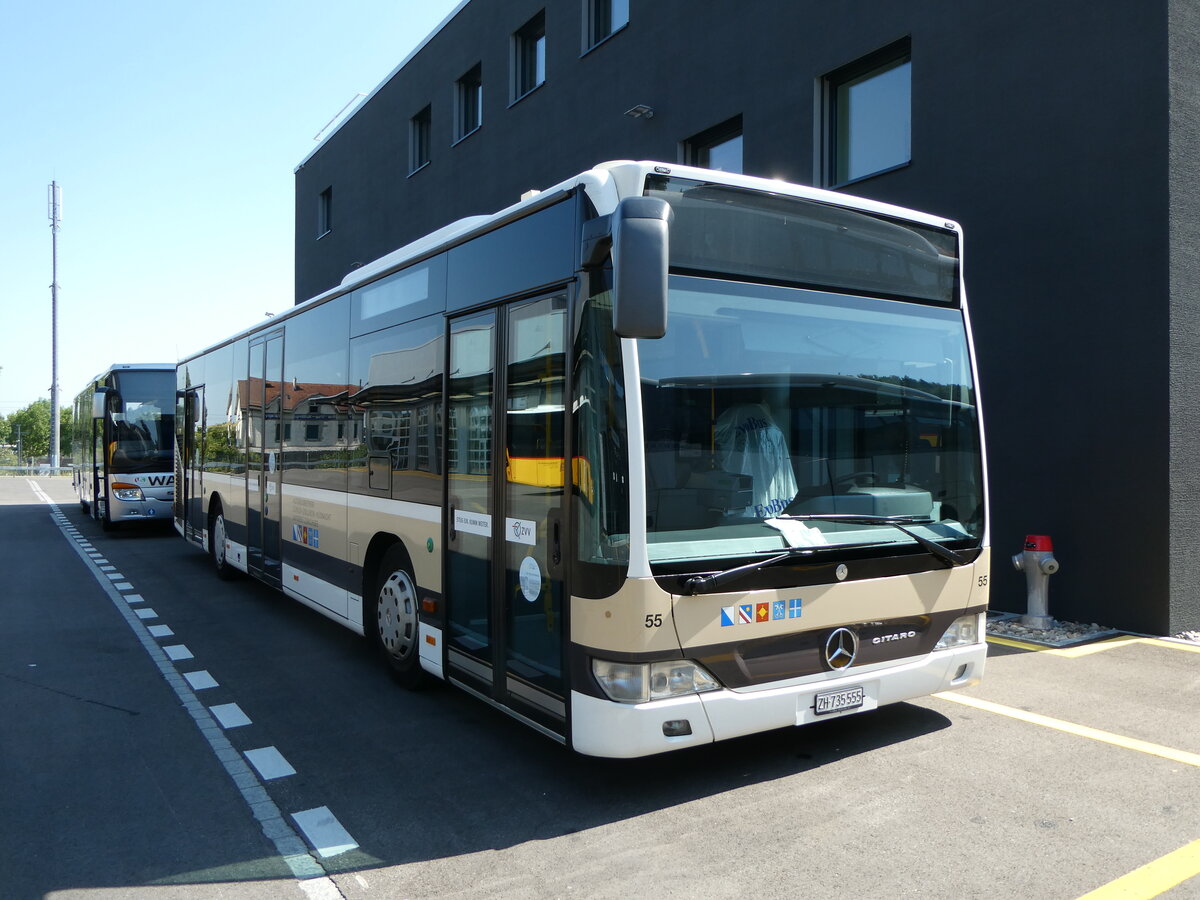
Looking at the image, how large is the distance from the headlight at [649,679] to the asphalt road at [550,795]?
22.9 inches

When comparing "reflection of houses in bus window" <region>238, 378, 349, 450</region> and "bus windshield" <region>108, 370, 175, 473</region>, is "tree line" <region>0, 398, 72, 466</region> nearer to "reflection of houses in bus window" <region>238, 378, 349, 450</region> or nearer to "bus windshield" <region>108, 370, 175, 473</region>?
"bus windshield" <region>108, 370, 175, 473</region>

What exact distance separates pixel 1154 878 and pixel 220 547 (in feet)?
32.9

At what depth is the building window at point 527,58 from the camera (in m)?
17.6

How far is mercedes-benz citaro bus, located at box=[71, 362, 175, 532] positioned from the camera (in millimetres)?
16500

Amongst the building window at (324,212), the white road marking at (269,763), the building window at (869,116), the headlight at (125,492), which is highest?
the building window at (324,212)

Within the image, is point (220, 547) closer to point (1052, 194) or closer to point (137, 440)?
point (137, 440)

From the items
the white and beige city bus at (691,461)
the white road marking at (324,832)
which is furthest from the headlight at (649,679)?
the white road marking at (324,832)

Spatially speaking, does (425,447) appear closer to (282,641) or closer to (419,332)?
(419,332)

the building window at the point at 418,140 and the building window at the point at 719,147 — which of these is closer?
the building window at the point at 719,147

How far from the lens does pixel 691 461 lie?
408 cm

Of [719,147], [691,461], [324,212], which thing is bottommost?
[691,461]

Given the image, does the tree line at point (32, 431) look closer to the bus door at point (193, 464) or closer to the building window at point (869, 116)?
the bus door at point (193, 464)

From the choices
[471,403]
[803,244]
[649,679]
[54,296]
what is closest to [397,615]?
[471,403]

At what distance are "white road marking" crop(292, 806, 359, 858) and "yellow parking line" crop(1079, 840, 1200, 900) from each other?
286cm
